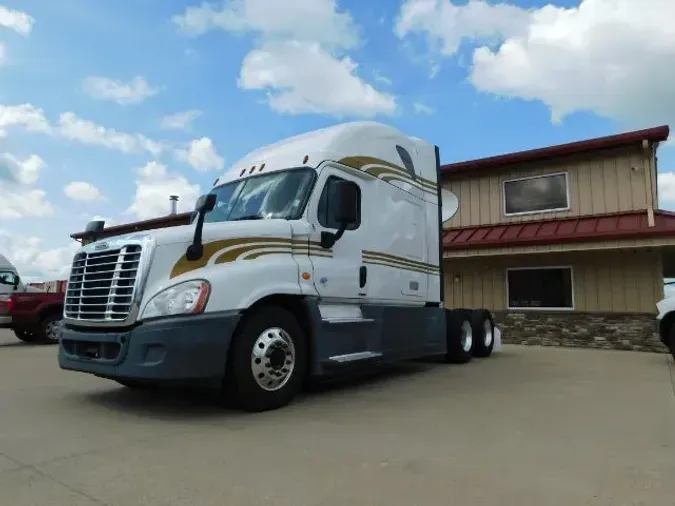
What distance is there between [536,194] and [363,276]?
9274 mm

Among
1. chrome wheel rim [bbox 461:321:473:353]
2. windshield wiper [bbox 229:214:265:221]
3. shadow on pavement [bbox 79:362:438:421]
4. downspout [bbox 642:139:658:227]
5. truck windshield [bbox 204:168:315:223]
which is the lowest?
shadow on pavement [bbox 79:362:438:421]

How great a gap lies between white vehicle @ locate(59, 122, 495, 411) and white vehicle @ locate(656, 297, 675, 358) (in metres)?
4.41

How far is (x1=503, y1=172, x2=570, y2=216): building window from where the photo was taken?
1429 centimetres

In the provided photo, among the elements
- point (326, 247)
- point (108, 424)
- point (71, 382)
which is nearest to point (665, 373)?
point (326, 247)

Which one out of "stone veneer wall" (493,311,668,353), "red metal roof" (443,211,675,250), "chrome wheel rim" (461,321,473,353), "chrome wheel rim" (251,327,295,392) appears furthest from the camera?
→ "stone veneer wall" (493,311,668,353)

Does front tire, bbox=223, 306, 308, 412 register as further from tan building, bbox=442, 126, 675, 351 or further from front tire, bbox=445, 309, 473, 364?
tan building, bbox=442, 126, 675, 351

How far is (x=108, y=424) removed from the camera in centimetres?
509

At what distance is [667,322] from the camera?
9.73 m

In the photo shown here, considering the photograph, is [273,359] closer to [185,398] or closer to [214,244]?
[214,244]

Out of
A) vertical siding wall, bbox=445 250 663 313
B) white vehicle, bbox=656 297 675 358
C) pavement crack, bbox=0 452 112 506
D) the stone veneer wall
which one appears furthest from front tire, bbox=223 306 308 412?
vertical siding wall, bbox=445 250 663 313

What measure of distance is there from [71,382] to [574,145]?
12.1m

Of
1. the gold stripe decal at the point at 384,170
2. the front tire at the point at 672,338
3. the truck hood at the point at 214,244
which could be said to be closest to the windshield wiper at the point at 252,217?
the truck hood at the point at 214,244

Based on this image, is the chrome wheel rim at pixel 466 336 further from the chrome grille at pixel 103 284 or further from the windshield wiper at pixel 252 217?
the chrome grille at pixel 103 284

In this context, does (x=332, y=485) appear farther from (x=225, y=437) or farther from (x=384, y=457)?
(x=225, y=437)
